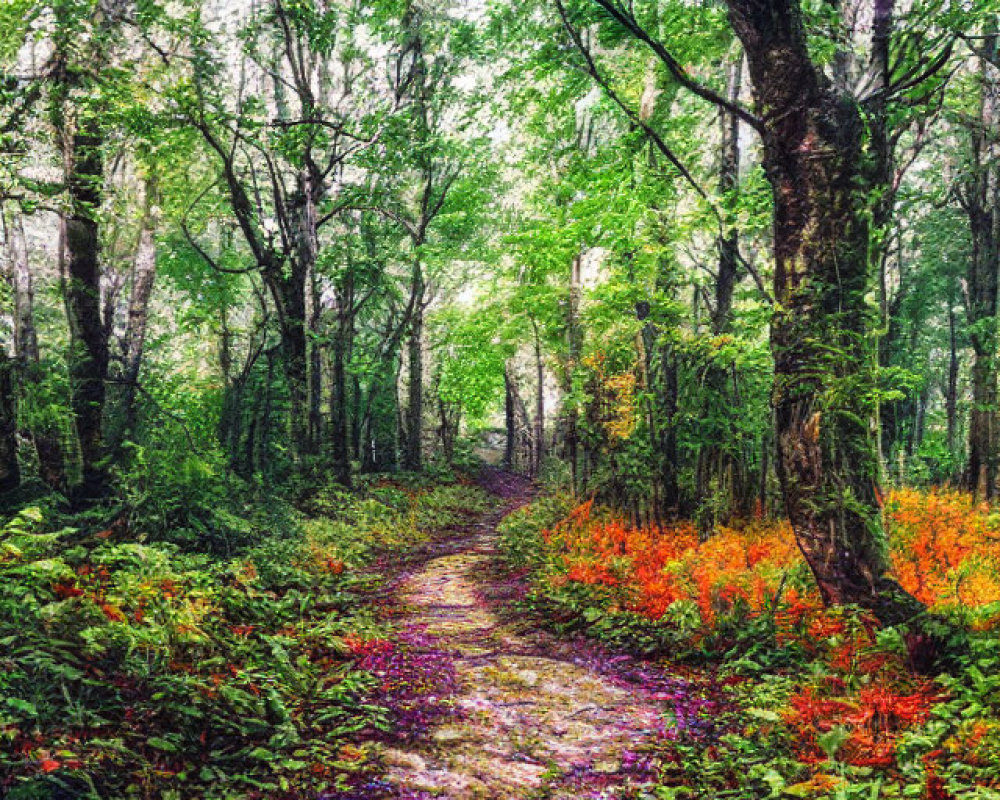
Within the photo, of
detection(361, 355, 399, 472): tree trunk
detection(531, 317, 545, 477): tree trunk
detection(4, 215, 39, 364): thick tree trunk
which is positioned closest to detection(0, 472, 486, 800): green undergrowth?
detection(4, 215, 39, 364): thick tree trunk

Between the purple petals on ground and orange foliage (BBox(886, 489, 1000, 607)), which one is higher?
orange foliage (BBox(886, 489, 1000, 607))

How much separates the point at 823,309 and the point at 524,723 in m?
4.20

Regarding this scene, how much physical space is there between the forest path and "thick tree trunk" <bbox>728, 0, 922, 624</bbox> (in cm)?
206

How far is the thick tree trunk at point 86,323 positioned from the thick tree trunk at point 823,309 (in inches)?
360

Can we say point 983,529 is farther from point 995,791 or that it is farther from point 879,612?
point 995,791

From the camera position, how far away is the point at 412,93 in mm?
15320

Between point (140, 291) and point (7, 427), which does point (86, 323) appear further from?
point (140, 291)

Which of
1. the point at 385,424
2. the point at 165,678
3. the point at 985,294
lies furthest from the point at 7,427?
the point at 385,424

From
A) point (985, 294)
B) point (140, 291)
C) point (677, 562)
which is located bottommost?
point (677, 562)

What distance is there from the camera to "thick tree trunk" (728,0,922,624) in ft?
16.2

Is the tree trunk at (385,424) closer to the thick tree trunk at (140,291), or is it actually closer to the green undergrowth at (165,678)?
the thick tree trunk at (140,291)

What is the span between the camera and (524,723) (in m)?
4.43

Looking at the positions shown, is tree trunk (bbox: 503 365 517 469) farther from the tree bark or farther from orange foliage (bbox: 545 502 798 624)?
the tree bark

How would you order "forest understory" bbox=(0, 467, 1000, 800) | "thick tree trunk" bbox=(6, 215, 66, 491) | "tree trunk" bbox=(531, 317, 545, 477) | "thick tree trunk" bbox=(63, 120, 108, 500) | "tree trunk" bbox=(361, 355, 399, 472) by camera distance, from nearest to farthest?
"forest understory" bbox=(0, 467, 1000, 800), "thick tree trunk" bbox=(63, 120, 108, 500), "thick tree trunk" bbox=(6, 215, 66, 491), "tree trunk" bbox=(361, 355, 399, 472), "tree trunk" bbox=(531, 317, 545, 477)
